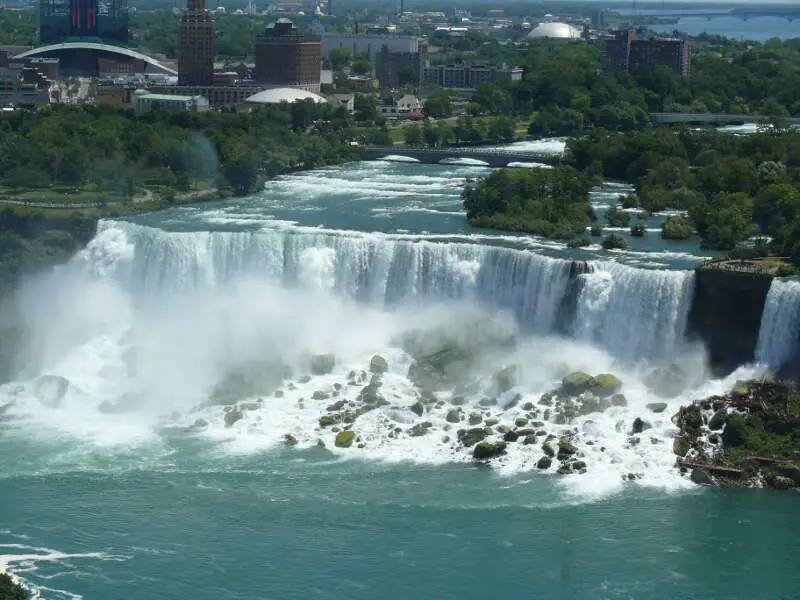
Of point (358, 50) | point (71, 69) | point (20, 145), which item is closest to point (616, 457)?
point (20, 145)

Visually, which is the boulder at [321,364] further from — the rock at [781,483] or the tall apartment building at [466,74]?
the tall apartment building at [466,74]

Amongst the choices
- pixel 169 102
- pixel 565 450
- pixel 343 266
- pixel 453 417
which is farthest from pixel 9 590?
pixel 169 102

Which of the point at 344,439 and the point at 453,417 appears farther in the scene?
the point at 453,417

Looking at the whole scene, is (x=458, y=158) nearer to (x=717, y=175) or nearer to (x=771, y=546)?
(x=717, y=175)

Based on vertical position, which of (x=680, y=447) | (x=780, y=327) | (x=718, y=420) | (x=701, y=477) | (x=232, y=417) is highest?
(x=780, y=327)

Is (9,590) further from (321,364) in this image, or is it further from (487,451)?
(321,364)

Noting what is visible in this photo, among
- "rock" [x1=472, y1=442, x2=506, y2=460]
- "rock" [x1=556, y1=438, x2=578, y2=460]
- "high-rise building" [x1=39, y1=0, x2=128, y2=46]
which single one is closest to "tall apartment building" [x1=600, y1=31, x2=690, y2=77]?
"high-rise building" [x1=39, y1=0, x2=128, y2=46]
